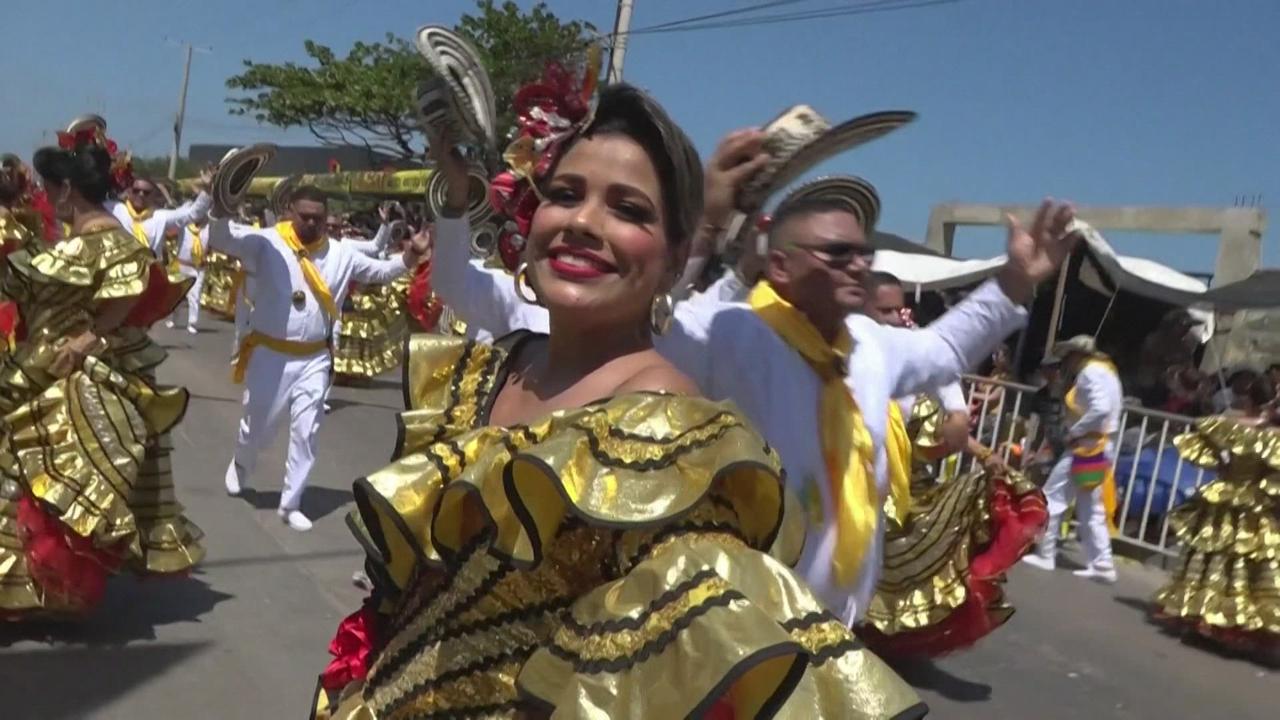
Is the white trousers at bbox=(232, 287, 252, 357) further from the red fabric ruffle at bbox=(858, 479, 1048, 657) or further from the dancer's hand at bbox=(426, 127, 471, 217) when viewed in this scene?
the dancer's hand at bbox=(426, 127, 471, 217)

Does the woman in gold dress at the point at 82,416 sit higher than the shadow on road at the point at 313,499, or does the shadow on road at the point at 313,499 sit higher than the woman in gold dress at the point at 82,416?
the woman in gold dress at the point at 82,416

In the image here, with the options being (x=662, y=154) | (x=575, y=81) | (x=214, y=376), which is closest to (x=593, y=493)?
(x=662, y=154)

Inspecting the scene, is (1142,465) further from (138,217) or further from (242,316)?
(138,217)

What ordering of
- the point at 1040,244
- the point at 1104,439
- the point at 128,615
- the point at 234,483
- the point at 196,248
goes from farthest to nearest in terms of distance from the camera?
the point at 196,248 → the point at 1104,439 → the point at 234,483 → the point at 128,615 → the point at 1040,244

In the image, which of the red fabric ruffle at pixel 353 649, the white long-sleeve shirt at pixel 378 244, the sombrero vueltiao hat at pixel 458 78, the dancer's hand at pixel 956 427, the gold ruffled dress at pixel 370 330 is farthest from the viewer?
the gold ruffled dress at pixel 370 330

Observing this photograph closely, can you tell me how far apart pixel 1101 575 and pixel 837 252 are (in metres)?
6.18

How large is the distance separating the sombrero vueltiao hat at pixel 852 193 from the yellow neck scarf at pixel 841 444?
0.37m

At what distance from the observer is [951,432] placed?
411cm

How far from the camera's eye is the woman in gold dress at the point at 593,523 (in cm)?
140

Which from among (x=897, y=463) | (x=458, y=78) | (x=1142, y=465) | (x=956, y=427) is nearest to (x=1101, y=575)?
(x=1142, y=465)

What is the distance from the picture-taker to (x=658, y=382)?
5.74 ft

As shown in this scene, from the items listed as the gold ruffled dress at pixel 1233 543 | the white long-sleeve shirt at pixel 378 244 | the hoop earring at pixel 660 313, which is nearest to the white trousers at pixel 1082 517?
the gold ruffled dress at pixel 1233 543

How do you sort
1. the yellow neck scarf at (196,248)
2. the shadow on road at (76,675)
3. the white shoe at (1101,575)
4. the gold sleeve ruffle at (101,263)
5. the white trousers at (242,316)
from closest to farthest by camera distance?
the shadow on road at (76,675) → the gold sleeve ruffle at (101,263) → the white trousers at (242,316) → the white shoe at (1101,575) → the yellow neck scarf at (196,248)

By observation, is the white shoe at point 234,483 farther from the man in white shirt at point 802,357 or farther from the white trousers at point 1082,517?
the white trousers at point 1082,517
